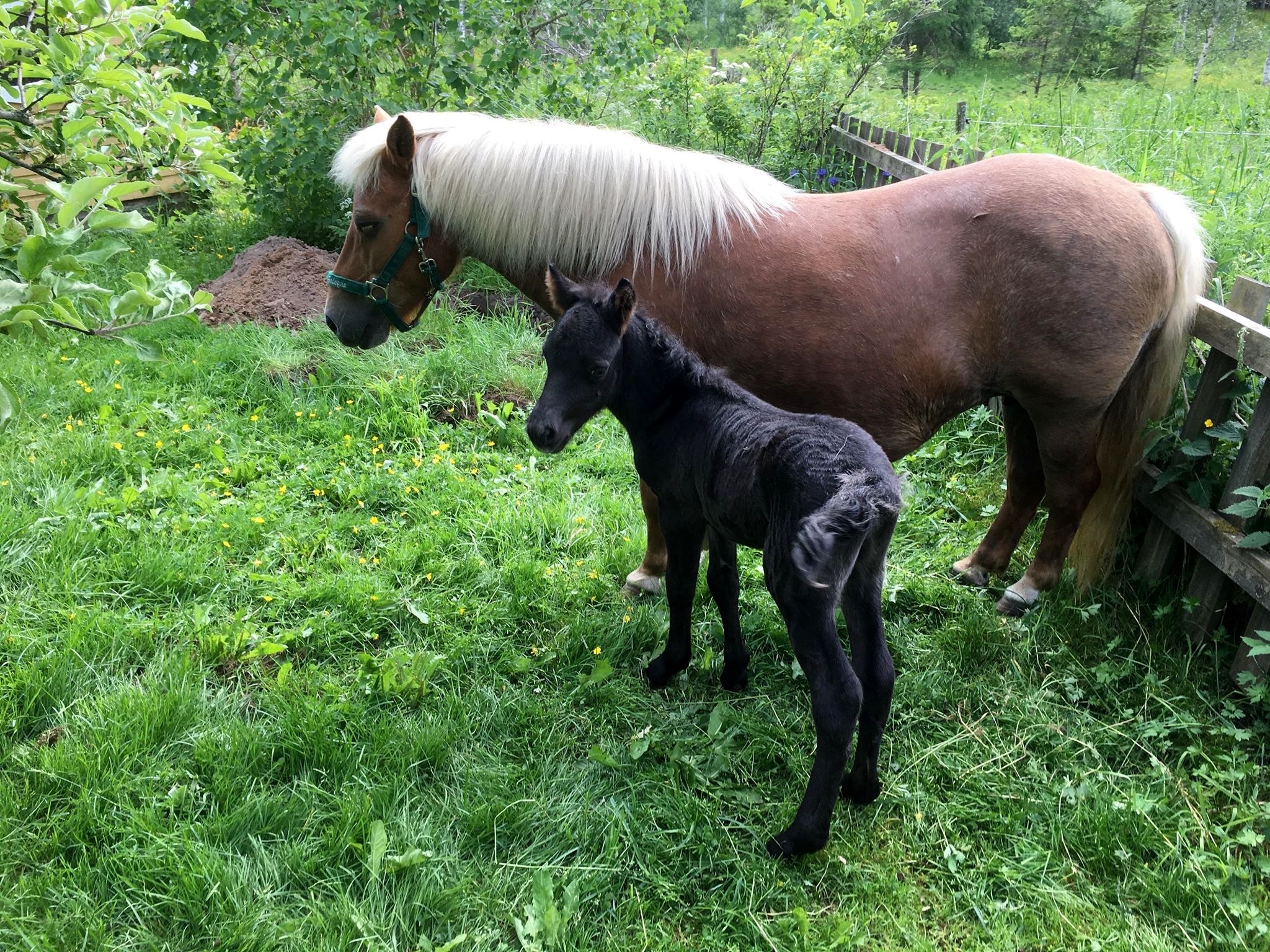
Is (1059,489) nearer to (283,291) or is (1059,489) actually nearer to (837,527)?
(837,527)

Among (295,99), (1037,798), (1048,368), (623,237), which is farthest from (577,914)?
(295,99)

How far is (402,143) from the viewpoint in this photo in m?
3.02

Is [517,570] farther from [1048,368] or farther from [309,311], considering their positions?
[309,311]

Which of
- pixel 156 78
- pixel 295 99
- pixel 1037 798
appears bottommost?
pixel 1037 798

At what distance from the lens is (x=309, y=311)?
5.88 metres

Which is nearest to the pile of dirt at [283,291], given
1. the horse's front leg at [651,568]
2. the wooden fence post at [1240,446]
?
the horse's front leg at [651,568]

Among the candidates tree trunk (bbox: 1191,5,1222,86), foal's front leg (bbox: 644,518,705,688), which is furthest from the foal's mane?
tree trunk (bbox: 1191,5,1222,86)

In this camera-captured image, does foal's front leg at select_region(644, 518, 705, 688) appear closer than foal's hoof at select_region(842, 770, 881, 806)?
No

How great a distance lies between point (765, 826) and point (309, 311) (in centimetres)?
504

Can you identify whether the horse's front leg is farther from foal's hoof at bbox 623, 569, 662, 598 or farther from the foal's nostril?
the foal's nostril

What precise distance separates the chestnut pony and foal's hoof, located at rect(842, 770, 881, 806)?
1.27m

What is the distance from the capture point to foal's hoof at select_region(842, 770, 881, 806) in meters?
2.55

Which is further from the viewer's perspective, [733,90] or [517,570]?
[733,90]

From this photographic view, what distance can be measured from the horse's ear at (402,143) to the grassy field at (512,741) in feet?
5.45
